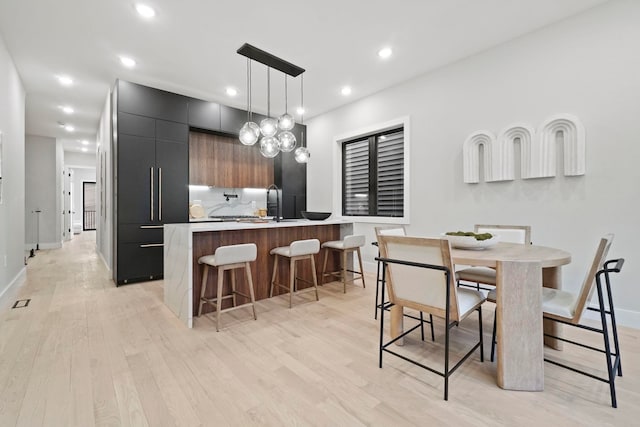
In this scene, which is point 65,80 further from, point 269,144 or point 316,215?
point 316,215

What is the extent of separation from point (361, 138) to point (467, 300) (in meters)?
3.78

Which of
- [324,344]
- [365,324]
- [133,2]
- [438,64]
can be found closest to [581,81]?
[438,64]

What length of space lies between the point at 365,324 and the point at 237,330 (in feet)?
3.83

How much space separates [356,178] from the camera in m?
5.29

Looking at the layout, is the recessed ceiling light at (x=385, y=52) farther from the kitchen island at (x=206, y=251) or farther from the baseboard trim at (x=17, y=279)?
the baseboard trim at (x=17, y=279)

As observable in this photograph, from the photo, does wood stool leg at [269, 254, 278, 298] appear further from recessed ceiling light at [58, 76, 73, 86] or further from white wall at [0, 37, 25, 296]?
recessed ceiling light at [58, 76, 73, 86]

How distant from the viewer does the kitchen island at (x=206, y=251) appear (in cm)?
267

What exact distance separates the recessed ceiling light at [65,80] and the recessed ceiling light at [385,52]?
14.5ft

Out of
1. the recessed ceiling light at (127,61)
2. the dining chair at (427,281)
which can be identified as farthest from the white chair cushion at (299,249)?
the recessed ceiling light at (127,61)

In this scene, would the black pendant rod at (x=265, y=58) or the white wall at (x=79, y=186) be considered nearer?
the black pendant rod at (x=265, y=58)

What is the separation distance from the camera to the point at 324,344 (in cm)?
230

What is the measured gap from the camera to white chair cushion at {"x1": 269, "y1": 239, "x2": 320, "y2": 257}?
315 centimetres

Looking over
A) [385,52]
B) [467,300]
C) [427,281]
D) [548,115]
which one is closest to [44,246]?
[385,52]

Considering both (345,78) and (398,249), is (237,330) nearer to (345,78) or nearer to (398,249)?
(398,249)
